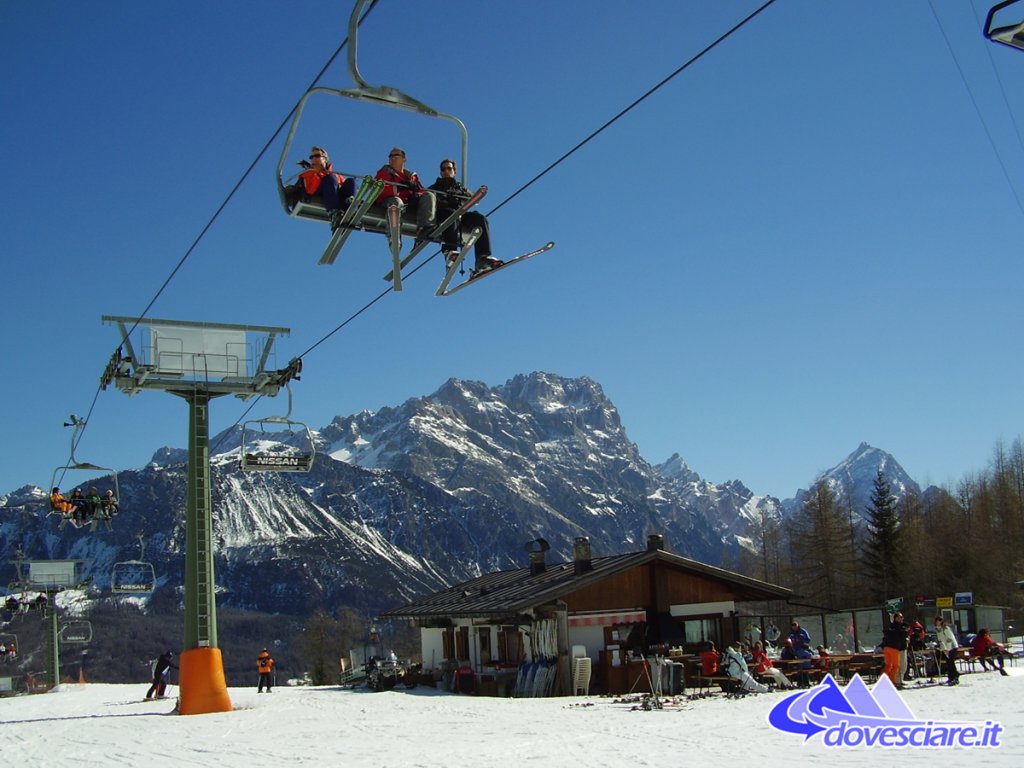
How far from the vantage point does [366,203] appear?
12.3 m

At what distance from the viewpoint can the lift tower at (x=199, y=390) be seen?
22531 mm

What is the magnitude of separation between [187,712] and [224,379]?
25.0 ft

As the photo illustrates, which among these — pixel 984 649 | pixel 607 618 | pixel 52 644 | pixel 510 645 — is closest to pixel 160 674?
pixel 510 645

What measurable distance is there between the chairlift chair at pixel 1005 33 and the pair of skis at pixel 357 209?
679 cm

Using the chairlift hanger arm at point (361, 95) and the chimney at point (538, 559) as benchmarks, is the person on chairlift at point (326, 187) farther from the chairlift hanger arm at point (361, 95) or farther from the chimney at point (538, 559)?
the chimney at point (538, 559)

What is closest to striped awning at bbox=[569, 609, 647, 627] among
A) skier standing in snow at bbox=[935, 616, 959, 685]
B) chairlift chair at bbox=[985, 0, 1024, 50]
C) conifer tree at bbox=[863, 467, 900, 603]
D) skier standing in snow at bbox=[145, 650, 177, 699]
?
skier standing in snow at bbox=[935, 616, 959, 685]

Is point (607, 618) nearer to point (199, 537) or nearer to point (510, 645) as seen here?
point (510, 645)

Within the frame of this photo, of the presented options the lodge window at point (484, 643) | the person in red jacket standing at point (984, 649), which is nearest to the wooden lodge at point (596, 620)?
the lodge window at point (484, 643)

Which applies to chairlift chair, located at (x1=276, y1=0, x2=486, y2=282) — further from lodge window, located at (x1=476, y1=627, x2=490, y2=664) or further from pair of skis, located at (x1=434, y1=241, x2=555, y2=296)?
lodge window, located at (x1=476, y1=627, x2=490, y2=664)

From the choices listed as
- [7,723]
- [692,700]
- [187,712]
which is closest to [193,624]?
[187,712]

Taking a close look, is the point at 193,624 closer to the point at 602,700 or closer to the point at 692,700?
the point at 602,700

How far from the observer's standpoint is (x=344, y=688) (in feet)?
105

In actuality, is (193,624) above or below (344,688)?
above

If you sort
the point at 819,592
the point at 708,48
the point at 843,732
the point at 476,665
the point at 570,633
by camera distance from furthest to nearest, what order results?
the point at 819,592
the point at 476,665
the point at 570,633
the point at 843,732
the point at 708,48
